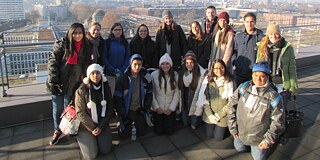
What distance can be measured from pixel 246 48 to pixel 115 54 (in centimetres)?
177

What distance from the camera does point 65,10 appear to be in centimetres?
6869

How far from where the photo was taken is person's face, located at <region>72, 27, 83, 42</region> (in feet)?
9.66

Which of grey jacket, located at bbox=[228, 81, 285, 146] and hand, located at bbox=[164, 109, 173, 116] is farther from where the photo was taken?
hand, located at bbox=[164, 109, 173, 116]

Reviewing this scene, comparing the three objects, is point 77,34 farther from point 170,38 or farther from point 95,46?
point 170,38

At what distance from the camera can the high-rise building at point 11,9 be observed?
198ft

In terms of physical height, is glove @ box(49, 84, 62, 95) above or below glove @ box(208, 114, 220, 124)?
above

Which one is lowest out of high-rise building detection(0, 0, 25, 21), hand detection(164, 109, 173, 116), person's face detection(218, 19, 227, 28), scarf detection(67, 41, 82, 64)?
hand detection(164, 109, 173, 116)

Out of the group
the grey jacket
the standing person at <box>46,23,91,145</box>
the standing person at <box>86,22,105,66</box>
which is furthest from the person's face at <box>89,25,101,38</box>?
the grey jacket

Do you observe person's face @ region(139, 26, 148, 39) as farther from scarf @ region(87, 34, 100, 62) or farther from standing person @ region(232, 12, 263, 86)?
standing person @ region(232, 12, 263, 86)

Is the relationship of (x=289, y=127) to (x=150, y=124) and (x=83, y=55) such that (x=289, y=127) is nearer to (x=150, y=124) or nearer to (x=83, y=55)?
(x=150, y=124)

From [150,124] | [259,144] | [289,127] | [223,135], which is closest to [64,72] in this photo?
[150,124]

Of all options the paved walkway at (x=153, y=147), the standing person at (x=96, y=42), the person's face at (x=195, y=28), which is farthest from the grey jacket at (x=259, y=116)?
the standing person at (x=96, y=42)

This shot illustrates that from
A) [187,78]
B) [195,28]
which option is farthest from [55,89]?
[195,28]

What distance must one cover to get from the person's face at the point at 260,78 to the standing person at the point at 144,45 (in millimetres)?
1652
